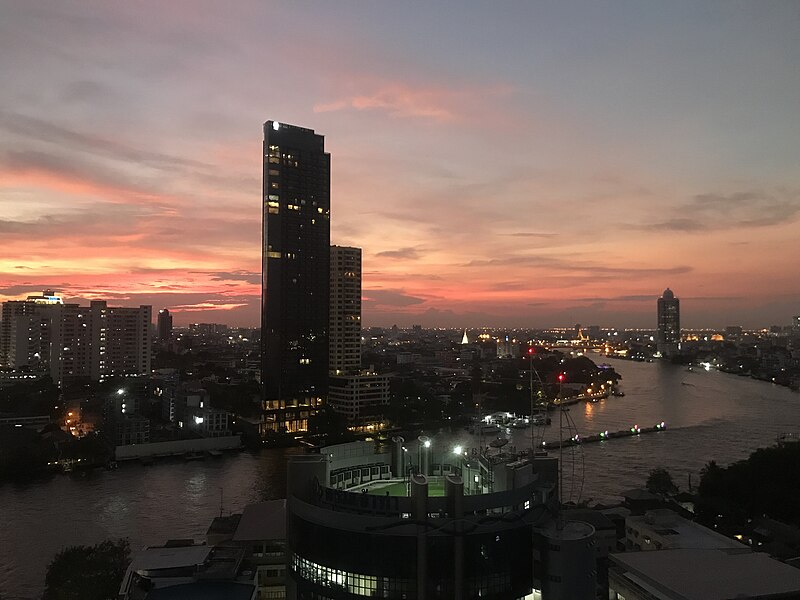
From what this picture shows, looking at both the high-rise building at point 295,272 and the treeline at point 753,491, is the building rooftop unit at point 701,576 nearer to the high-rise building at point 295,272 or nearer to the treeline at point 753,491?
the treeline at point 753,491

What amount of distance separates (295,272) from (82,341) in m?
16.0

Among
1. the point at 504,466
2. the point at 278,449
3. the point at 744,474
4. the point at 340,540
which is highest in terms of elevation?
the point at 504,466

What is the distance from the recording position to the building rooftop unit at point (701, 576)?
20.3 ft

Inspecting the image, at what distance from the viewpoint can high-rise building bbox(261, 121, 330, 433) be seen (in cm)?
2461

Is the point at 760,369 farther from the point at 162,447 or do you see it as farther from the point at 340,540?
the point at 340,540

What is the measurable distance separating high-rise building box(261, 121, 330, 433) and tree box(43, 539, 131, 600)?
15539mm

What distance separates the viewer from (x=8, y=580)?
8.92 metres

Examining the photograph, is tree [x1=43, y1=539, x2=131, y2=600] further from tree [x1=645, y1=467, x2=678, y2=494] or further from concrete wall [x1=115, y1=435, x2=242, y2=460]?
tree [x1=645, y1=467, x2=678, y2=494]

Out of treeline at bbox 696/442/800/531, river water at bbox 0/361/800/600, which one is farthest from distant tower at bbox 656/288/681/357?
treeline at bbox 696/442/800/531

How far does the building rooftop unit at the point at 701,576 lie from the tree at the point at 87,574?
6469 millimetres

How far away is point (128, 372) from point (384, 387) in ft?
58.4

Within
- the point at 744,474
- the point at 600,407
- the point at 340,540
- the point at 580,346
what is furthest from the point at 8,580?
the point at 580,346

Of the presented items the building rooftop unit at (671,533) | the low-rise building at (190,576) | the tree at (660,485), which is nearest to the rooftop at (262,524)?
the low-rise building at (190,576)

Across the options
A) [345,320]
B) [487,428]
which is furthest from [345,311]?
[487,428]
